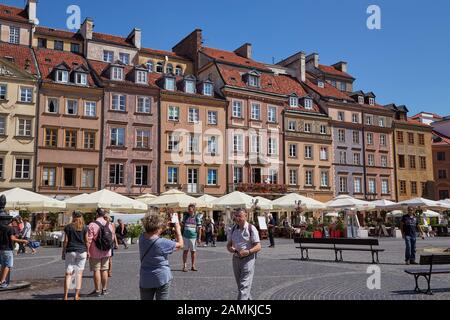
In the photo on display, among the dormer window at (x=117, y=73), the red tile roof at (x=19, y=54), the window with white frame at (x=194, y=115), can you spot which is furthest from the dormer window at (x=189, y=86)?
the red tile roof at (x=19, y=54)

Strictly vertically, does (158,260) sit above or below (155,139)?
below

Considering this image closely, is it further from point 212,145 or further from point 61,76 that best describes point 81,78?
point 212,145

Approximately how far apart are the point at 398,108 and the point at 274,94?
60.0 feet

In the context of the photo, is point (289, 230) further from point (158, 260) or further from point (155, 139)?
point (158, 260)

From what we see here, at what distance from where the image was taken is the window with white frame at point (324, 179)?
49.3 m

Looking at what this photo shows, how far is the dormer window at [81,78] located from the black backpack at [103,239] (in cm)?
3096

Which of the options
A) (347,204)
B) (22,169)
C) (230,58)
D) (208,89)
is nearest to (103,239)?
(347,204)

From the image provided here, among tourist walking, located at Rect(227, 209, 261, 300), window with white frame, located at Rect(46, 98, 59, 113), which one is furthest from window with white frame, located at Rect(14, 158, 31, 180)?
tourist walking, located at Rect(227, 209, 261, 300)

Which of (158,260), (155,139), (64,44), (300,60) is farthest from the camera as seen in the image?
(300,60)

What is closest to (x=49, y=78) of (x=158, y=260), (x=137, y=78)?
(x=137, y=78)

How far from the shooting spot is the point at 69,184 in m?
37.8

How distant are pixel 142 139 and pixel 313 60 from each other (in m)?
26.4

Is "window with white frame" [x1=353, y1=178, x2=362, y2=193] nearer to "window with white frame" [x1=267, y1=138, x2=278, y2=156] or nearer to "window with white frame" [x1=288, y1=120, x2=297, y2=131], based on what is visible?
"window with white frame" [x1=288, y1=120, x2=297, y2=131]

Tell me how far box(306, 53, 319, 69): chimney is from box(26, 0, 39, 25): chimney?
1183 inches
